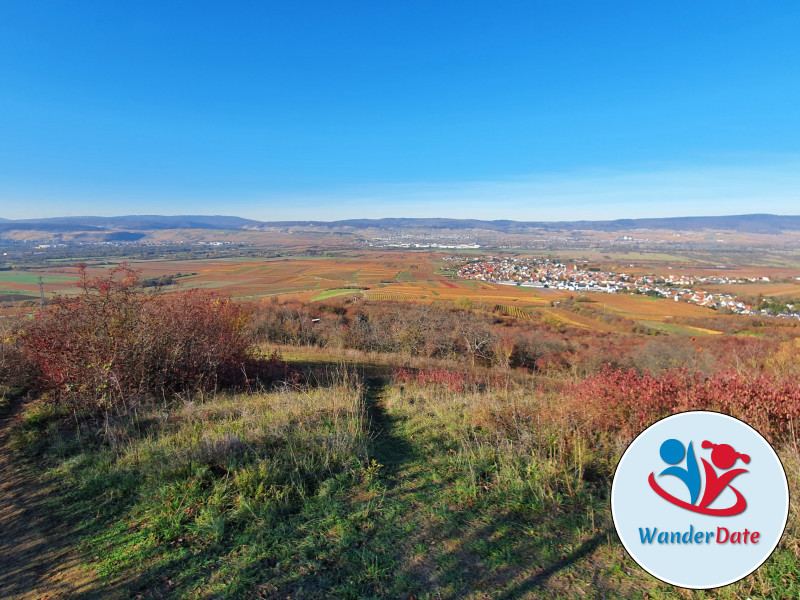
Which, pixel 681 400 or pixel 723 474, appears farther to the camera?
pixel 681 400

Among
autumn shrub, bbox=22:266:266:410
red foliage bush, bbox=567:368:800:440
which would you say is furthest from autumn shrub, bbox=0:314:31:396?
red foliage bush, bbox=567:368:800:440

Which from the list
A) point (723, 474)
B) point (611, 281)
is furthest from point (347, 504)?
point (611, 281)

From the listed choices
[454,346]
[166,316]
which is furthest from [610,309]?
[166,316]

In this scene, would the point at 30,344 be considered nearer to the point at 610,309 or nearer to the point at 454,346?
the point at 454,346

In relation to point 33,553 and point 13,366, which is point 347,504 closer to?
point 33,553

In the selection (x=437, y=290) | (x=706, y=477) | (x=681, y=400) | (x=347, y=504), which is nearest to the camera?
(x=706, y=477)

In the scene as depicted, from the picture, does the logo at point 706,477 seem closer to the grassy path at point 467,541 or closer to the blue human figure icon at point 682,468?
Answer: the blue human figure icon at point 682,468

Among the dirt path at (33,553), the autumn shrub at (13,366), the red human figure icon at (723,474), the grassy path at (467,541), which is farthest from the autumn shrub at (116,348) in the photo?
the red human figure icon at (723,474)
